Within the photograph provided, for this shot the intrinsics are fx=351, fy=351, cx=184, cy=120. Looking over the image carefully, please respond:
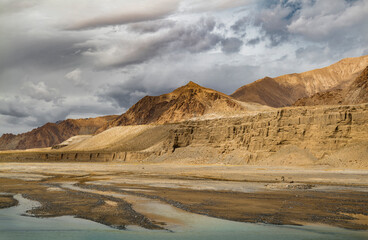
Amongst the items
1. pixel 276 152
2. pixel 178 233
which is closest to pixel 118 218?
pixel 178 233

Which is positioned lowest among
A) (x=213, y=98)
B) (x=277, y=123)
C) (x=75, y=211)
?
(x=75, y=211)

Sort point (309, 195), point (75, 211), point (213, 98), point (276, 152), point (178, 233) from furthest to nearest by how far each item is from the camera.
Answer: point (213, 98) → point (276, 152) → point (309, 195) → point (75, 211) → point (178, 233)

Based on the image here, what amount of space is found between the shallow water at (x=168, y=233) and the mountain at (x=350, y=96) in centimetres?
8993

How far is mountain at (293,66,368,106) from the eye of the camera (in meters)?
96.0

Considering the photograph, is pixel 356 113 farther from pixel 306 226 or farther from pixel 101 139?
pixel 101 139

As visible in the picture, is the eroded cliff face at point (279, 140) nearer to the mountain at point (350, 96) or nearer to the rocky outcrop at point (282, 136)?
the rocky outcrop at point (282, 136)

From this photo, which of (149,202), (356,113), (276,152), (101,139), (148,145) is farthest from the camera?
(101,139)

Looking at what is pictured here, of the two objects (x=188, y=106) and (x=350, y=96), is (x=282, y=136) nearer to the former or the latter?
(x=350, y=96)

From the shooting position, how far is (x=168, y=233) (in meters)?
12.0

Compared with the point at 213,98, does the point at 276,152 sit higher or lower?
lower

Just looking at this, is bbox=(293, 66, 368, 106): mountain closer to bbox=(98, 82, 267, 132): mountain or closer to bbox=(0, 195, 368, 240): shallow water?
bbox=(98, 82, 267, 132): mountain

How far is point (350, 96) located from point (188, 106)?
287 feet

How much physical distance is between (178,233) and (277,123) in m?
50.4

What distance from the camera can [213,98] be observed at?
18225 centimetres
